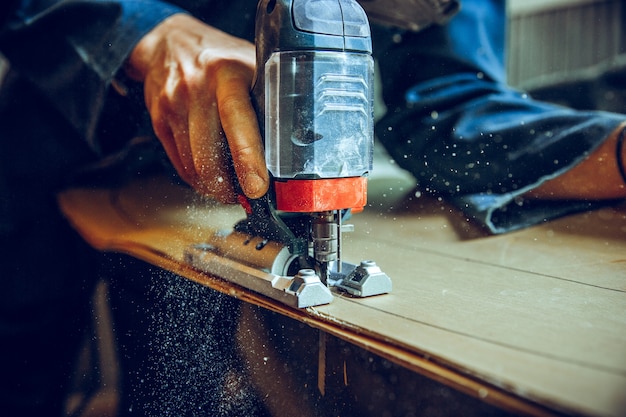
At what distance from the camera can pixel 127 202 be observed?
1167 mm

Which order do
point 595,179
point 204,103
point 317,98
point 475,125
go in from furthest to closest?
point 475,125
point 595,179
point 204,103
point 317,98

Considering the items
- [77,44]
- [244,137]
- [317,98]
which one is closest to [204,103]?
[244,137]

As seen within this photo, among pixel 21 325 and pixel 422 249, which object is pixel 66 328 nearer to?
pixel 21 325

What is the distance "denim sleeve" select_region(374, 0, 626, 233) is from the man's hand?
1.54 ft

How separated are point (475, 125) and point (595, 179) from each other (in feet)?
0.80

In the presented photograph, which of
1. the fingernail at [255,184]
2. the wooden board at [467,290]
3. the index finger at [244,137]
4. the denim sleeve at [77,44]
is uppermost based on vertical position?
the denim sleeve at [77,44]

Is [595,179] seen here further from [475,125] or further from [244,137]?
[244,137]

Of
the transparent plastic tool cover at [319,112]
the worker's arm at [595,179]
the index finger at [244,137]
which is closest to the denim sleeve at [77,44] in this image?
the index finger at [244,137]

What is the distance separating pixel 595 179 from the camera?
99 centimetres

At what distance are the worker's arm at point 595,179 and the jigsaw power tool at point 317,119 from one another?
0.50 m

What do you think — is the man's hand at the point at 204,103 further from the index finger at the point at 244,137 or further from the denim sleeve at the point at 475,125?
the denim sleeve at the point at 475,125

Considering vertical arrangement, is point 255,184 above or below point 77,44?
below

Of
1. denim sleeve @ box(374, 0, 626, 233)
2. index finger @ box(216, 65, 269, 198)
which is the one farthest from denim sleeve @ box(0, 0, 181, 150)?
denim sleeve @ box(374, 0, 626, 233)

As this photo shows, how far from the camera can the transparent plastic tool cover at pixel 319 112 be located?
61 cm
